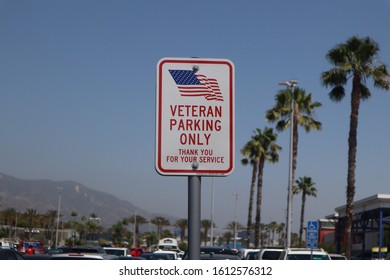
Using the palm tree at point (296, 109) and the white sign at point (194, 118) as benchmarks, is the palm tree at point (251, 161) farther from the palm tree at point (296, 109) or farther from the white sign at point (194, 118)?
the white sign at point (194, 118)

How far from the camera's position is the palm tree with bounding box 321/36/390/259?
36031 mm

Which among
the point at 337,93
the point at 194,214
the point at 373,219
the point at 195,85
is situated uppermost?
the point at 337,93

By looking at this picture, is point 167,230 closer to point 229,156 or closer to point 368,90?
point 368,90

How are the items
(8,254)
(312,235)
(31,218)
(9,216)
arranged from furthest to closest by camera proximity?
(9,216) → (31,218) → (312,235) → (8,254)

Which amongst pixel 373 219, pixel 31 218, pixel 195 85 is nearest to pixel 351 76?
pixel 373 219

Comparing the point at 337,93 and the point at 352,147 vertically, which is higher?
the point at 337,93

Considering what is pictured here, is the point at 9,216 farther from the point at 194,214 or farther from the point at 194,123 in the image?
the point at 194,123

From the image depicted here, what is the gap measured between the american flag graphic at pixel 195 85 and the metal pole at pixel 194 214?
483 millimetres

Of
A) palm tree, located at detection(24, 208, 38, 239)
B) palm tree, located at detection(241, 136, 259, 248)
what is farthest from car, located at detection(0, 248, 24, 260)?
palm tree, located at detection(24, 208, 38, 239)

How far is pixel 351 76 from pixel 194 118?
3478 cm

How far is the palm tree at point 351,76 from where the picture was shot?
36.0 metres

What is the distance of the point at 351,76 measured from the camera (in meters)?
37.7

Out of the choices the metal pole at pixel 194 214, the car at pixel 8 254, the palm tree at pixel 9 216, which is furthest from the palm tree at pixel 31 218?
the metal pole at pixel 194 214
